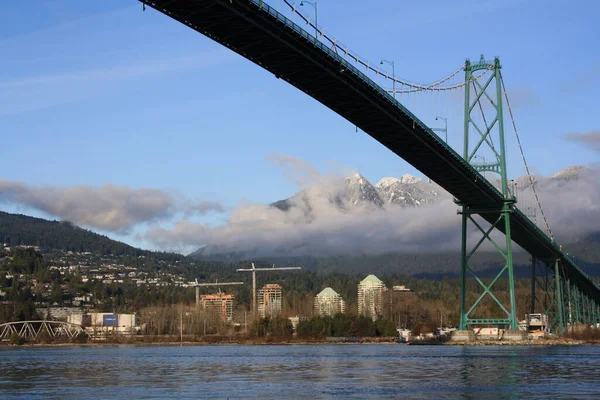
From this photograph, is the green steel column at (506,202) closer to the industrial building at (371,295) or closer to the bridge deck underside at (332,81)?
the bridge deck underside at (332,81)

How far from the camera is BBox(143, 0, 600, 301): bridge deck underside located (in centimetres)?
3234

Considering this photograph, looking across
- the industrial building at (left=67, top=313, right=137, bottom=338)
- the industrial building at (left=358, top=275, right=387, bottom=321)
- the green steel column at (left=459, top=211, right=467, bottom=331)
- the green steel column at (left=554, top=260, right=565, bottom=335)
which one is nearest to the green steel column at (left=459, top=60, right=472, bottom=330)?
the green steel column at (left=459, top=211, right=467, bottom=331)

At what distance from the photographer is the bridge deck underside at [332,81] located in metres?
32.3

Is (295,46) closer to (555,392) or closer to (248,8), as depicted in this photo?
(248,8)

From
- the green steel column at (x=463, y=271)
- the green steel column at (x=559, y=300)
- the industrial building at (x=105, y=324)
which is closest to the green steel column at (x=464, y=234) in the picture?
the green steel column at (x=463, y=271)

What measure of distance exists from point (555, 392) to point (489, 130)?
40.3m

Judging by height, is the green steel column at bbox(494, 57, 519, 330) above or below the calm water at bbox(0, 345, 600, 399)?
above

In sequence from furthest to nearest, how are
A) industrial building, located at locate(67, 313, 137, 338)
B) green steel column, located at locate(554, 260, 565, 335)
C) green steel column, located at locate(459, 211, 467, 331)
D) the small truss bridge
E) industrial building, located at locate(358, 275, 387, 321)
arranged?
industrial building, located at locate(358, 275, 387, 321) < industrial building, located at locate(67, 313, 137, 338) < the small truss bridge < green steel column, located at locate(554, 260, 565, 335) < green steel column, located at locate(459, 211, 467, 331)

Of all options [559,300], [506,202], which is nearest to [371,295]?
[559,300]

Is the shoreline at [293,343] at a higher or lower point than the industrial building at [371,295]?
lower

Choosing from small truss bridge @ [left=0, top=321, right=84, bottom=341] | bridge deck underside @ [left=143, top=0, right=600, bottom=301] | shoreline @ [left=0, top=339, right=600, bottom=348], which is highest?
bridge deck underside @ [left=143, top=0, right=600, bottom=301]

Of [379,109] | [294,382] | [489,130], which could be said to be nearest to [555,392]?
[294,382]

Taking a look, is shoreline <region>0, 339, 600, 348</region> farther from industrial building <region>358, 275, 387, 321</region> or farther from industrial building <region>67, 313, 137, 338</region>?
industrial building <region>358, 275, 387, 321</region>

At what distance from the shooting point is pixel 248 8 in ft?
104
